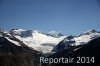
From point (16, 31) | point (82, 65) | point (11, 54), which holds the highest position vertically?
point (16, 31)

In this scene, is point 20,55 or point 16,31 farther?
point 16,31

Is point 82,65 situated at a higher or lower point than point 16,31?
lower

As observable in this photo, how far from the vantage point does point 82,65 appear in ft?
160

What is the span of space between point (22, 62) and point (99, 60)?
44.4 m

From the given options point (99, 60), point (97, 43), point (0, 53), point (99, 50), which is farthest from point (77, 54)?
point (0, 53)

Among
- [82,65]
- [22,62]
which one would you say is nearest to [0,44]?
[22,62]

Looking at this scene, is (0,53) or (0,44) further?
(0,44)

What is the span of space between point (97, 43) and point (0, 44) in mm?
41036

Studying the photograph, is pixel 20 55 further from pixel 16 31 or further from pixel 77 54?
pixel 16 31

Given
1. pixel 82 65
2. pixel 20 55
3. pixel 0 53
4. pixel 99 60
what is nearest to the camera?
pixel 99 60

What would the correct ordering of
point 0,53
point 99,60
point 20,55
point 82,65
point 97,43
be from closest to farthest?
point 99,60 < point 82,65 < point 97,43 < point 0,53 < point 20,55

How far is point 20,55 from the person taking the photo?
87.4m

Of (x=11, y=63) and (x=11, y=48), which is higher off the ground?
(x=11, y=48)

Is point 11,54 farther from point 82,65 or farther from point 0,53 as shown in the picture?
point 82,65
